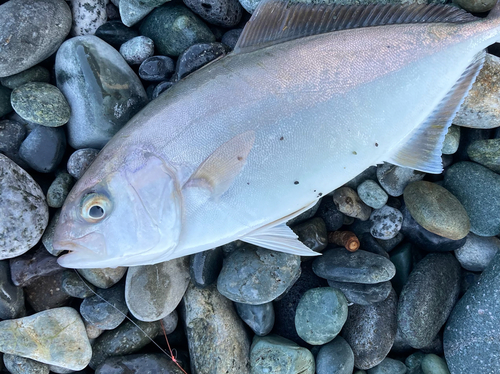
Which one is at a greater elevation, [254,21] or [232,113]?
[254,21]

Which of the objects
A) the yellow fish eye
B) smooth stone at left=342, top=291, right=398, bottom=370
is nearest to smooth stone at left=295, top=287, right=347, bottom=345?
smooth stone at left=342, top=291, right=398, bottom=370

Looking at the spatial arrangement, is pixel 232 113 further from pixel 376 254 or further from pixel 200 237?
pixel 376 254

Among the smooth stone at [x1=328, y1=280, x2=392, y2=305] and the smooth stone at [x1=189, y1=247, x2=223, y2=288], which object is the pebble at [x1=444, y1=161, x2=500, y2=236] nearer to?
the smooth stone at [x1=328, y1=280, x2=392, y2=305]

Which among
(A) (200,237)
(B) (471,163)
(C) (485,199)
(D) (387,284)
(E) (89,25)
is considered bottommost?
(D) (387,284)

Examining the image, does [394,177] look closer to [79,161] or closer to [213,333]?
[213,333]

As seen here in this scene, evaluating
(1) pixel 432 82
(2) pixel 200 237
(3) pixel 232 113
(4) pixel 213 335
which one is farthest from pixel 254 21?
(4) pixel 213 335
